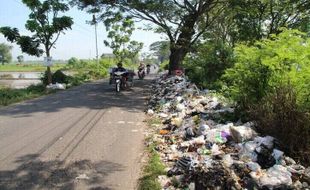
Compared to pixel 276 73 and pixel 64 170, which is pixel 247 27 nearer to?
pixel 276 73

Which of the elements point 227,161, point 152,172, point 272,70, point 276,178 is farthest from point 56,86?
point 276,178

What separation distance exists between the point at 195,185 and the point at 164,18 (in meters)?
21.5

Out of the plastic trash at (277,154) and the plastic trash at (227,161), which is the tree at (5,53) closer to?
the plastic trash at (227,161)

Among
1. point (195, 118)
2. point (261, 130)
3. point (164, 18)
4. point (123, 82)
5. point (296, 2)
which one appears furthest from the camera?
point (164, 18)

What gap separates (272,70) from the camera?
27.9 feet

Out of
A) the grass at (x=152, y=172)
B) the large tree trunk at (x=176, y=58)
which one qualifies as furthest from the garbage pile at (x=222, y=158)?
the large tree trunk at (x=176, y=58)

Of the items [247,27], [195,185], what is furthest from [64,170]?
[247,27]

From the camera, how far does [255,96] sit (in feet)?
29.2

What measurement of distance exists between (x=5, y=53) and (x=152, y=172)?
118009 millimetres

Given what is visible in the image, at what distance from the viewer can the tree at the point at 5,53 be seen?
4424 inches

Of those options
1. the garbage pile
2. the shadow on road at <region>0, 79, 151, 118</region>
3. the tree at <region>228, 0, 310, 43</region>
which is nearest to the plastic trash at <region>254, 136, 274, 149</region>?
the garbage pile

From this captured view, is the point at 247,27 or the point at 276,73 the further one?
the point at 247,27

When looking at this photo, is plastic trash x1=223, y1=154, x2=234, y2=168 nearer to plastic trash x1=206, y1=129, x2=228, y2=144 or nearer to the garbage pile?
the garbage pile

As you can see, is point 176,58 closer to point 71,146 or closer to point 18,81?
point 18,81
